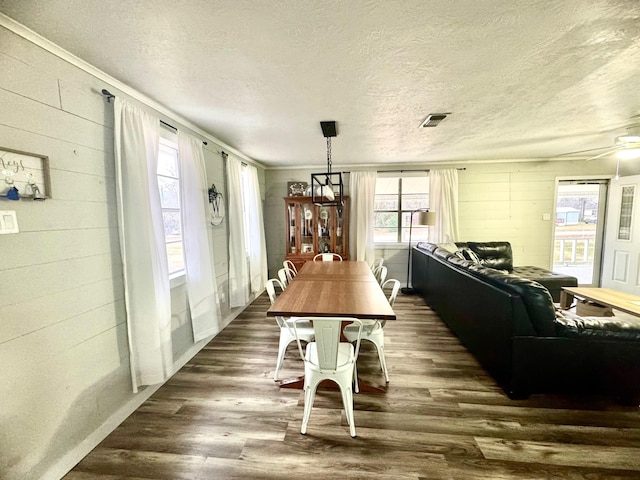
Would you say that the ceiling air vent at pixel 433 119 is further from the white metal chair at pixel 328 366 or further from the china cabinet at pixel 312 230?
the china cabinet at pixel 312 230

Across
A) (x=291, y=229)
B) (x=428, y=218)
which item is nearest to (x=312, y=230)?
(x=291, y=229)

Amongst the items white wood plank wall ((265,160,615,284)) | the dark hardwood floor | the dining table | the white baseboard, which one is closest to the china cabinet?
white wood plank wall ((265,160,615,284))

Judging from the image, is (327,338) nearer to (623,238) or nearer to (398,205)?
(398,205)

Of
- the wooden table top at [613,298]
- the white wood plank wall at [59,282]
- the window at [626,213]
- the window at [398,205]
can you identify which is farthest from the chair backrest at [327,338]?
the window at [626,213]

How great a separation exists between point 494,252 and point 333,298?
3754mm

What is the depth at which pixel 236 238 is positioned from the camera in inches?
143

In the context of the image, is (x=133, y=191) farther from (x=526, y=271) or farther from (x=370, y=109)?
(x=526, y=271)

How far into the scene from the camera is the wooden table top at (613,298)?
2611 mm

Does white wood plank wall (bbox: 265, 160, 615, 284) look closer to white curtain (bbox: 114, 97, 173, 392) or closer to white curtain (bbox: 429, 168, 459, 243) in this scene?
white curtain (bbox: 429, 168, 459, 243)

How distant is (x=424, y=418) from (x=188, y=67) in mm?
2769

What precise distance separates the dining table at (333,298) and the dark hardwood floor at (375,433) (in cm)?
31

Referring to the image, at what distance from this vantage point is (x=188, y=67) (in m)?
1.66

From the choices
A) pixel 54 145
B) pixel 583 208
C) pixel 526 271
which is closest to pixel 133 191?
pixel 54 145

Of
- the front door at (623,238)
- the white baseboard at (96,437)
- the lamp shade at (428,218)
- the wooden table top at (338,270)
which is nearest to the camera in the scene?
the white baseboard at (96,437)
